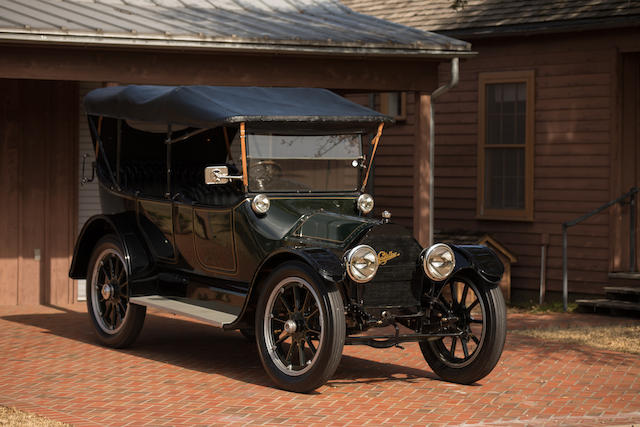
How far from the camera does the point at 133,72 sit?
11516 mm

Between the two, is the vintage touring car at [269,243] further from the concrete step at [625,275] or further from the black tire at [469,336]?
the concrete step at [625,275]

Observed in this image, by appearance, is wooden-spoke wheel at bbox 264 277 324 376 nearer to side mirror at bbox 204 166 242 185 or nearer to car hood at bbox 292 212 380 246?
car hood at bbox 292 212 380 246

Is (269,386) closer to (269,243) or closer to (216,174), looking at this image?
(269,243)

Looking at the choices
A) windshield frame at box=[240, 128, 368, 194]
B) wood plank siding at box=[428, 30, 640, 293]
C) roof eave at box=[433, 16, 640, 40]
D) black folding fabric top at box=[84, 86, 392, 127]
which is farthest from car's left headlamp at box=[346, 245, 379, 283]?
roof eave at box=[433, 16, 640, 40]

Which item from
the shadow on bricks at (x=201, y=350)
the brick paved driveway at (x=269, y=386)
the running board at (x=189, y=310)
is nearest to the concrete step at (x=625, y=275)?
the brick paved driveway at (x=269, y=386)

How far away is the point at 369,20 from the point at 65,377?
7.09m

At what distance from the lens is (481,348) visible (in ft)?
26.3

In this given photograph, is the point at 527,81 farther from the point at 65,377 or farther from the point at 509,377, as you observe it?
the point at 65,377

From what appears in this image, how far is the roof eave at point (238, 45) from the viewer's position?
10727 millimetres

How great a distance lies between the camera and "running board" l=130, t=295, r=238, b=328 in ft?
27.4

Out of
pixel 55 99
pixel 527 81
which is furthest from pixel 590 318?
pixel 55 99

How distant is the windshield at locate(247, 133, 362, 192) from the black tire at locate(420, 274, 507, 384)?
1445mm

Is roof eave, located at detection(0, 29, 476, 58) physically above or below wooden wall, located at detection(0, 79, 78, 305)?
above

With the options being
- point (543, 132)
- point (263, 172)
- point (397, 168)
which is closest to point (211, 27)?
point (263, 172)
